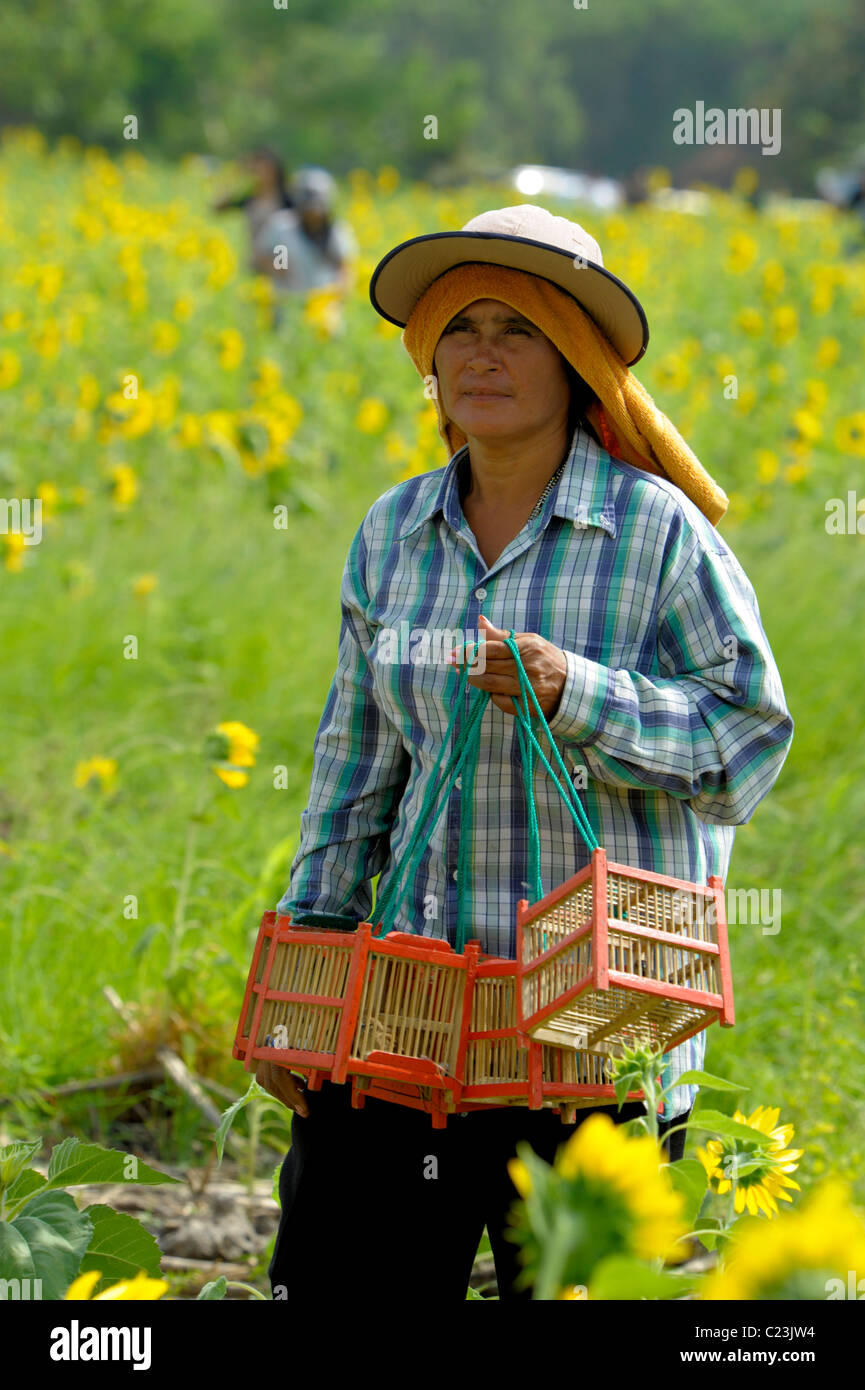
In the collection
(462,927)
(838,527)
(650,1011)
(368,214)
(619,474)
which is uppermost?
(368,214)

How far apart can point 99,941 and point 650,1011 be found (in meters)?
1.86

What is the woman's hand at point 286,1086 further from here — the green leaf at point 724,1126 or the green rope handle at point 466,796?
the green leaf at point 724,1126

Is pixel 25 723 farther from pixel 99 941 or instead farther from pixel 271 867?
pixel 271 867

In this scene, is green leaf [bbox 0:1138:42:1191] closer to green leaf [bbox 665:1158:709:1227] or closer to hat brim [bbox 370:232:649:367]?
green leaf [bbox 665:1158:709:1227]

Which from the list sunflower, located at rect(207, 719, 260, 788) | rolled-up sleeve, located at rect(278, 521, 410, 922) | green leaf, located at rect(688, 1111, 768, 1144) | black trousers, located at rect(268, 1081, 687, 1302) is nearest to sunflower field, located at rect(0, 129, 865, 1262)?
sunflower, located at rect(207, 719, 260, 788)

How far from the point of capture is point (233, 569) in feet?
17.3

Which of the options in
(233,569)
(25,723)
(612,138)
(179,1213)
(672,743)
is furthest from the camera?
(612,138)

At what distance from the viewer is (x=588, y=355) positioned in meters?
1.82

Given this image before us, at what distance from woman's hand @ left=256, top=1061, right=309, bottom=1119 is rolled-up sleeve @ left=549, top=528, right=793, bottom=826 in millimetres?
537

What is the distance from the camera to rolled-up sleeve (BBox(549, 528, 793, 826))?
65.7 inches

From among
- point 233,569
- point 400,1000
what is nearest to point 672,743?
point 400,1000

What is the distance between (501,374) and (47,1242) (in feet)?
3.43

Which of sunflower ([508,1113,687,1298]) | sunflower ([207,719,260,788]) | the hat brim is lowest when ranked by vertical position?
sunflower ([508,1113,687,1298])

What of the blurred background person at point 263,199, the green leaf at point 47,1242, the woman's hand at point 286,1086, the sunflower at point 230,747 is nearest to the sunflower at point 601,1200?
the green leaf at point 47,1242
